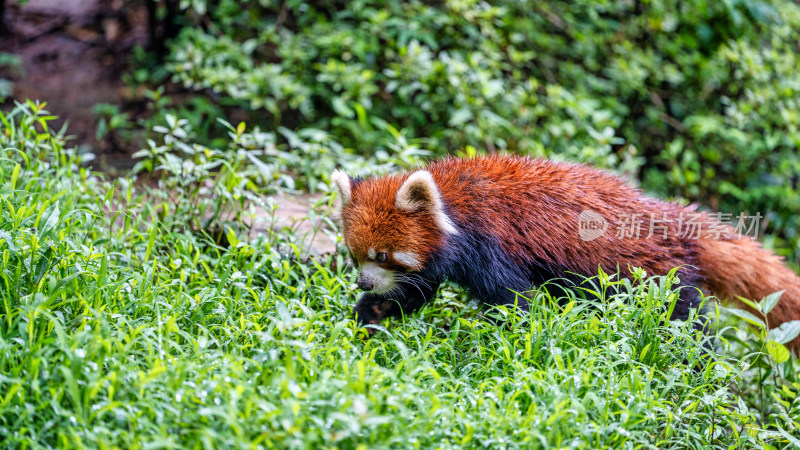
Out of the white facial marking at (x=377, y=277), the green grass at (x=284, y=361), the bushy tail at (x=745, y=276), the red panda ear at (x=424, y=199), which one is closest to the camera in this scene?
the green grass at (x=284, y=361)

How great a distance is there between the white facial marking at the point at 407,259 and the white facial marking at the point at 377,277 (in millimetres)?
83

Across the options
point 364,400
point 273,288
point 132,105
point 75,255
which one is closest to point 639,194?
point 273,288

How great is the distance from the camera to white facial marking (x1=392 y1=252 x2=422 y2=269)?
10.1 ft

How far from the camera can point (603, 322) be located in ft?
8.96

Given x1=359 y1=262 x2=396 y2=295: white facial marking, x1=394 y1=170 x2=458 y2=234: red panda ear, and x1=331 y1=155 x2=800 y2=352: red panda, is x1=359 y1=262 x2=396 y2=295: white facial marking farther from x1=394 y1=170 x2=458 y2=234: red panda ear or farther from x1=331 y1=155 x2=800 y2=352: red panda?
x1=394 y1=170 x2=458 y2=234: red panda ear

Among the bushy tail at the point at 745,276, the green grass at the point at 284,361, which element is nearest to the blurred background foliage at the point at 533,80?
the bushy tail at the point at 745,276

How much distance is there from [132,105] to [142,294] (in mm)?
3453

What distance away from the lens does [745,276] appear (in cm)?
350

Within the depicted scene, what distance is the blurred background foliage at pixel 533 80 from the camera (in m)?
5.18

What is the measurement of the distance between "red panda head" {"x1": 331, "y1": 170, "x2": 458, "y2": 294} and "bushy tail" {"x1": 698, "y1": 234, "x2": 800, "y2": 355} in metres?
1.39

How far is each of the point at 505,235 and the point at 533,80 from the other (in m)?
2.62

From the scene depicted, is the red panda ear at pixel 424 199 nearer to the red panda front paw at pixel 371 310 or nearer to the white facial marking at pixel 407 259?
the white facial marking at pixel 407 259

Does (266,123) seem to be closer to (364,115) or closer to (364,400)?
(364,115)

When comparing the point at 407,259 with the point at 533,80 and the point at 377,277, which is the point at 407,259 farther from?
the point at 533,80
